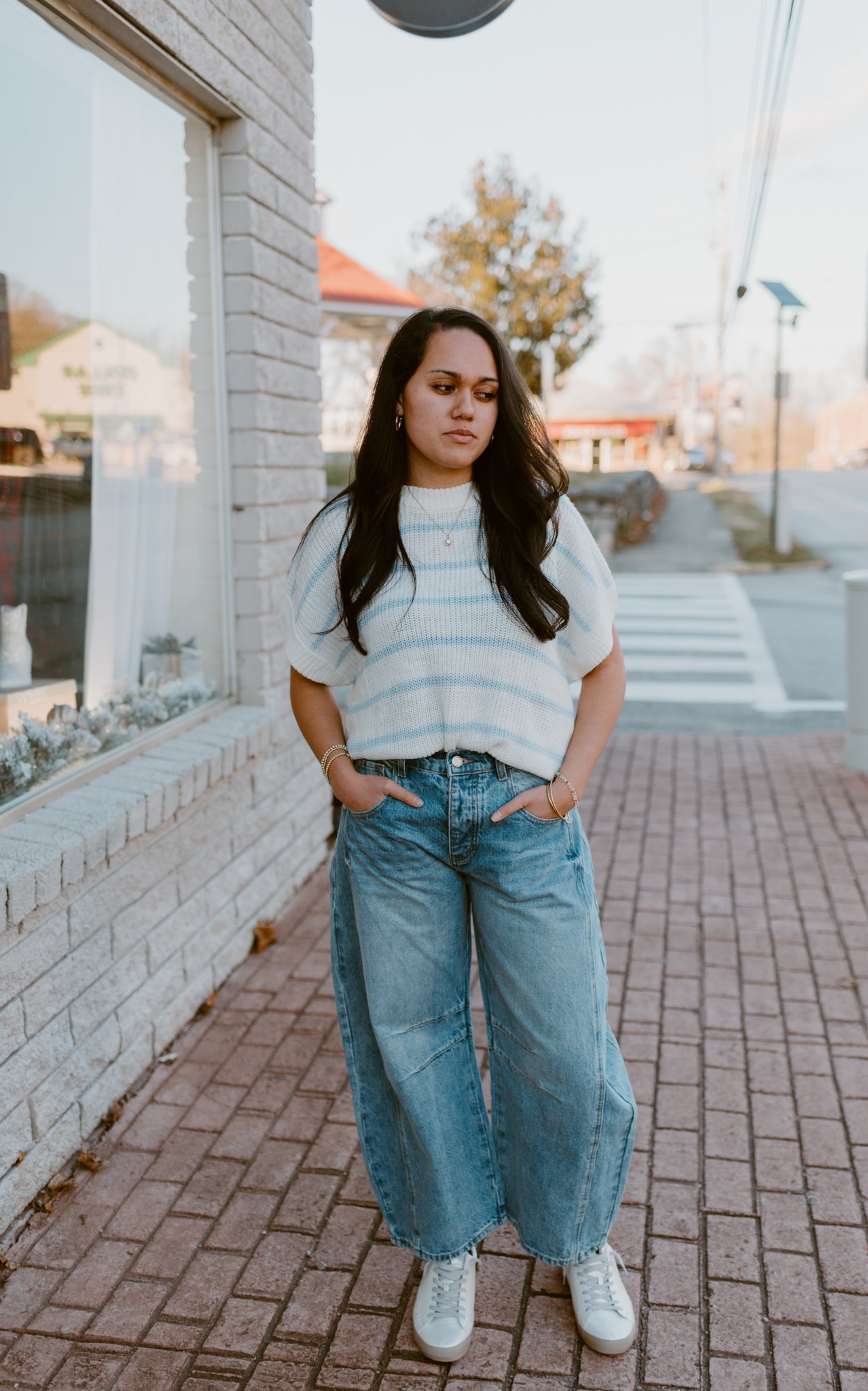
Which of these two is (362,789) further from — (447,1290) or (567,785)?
(447,1290)

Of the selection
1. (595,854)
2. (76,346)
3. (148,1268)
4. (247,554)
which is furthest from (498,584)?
(595,854)

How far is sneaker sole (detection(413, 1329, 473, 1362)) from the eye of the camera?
2.33 m

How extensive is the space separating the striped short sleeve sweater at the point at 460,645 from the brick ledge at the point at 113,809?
909mm

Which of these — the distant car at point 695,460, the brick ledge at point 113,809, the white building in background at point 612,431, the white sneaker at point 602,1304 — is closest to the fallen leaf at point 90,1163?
the brick ledge at point 113,809

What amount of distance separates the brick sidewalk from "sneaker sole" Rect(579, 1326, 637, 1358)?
2 cm

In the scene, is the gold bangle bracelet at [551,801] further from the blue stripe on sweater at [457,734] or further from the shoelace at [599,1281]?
the shoelace at [599,1281]

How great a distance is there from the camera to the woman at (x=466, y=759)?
2.12 metres

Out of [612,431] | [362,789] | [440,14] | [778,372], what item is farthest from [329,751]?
[612,431]

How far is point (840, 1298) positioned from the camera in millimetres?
2500

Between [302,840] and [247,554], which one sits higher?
[247,554]

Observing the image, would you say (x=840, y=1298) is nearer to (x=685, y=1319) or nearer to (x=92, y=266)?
(x=685, y=1319)

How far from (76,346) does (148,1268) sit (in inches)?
95.5

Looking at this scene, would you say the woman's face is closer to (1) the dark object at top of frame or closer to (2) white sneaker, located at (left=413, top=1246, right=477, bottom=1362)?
(2) white sneaker, located at (left=413, top=1246, right=477, bottom=1362)

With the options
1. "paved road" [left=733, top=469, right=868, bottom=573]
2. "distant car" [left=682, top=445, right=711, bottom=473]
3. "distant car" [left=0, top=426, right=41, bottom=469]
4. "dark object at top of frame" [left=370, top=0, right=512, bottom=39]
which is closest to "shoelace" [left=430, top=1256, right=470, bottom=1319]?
"distant car" [left=0, top=426, right=41, bottom=469]
